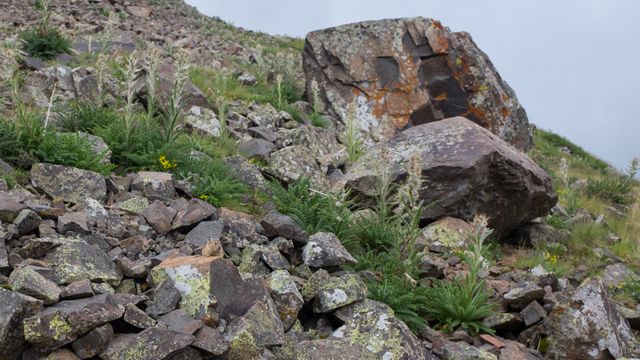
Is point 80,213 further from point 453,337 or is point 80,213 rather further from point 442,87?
point 442,87

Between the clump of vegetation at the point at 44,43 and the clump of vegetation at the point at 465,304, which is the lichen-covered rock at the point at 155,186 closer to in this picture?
the clump of vegetation at the point at 465,304

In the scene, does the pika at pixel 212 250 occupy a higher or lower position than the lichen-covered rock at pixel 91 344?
higher

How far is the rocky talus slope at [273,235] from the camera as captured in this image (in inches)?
165

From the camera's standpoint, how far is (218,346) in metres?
3.91

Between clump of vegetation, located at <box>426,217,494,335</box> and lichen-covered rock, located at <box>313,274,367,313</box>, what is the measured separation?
0.83m

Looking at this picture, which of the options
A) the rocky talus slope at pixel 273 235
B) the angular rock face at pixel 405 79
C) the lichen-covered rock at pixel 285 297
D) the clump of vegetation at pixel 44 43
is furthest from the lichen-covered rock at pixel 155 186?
the angular rock face at pixel 405 79

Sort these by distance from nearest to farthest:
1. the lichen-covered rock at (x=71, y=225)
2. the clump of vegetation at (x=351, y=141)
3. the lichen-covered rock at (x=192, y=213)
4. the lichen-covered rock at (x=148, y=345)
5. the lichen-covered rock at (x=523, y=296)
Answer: the lichen-covered rock at (x=148, y=345) < the lichen-covered rock at (x=71, y=225) < the lichen-covered rock at (x=192, y=213) < the lichen-covered rock at (x=523, y=296) < the clump of vegetation at (x=351, y=141)

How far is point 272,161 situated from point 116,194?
263 cm

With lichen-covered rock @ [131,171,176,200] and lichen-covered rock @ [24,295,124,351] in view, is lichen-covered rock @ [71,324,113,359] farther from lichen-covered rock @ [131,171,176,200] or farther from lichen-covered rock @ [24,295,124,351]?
lichen-covered rock @ [131,171,176,200]

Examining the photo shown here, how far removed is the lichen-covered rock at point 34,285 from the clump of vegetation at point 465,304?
311 cm

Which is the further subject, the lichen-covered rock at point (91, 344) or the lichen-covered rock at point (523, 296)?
the lichen-covered rock at point (523, 296)

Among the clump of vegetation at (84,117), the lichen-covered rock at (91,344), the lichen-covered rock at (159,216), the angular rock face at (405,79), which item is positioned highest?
the angular rock face at (405,79)

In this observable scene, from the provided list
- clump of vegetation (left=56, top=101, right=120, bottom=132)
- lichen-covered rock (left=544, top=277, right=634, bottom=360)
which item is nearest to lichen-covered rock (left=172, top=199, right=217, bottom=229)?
clump of vegetation (left=56, top=101, right=120, bottom=132)

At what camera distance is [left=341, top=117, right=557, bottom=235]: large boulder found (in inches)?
299
